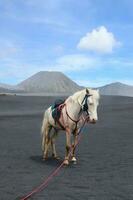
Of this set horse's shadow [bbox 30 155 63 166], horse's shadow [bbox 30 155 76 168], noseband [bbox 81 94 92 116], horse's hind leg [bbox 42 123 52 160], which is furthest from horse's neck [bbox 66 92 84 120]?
horse's shadow [bbox 30 155 63 166]

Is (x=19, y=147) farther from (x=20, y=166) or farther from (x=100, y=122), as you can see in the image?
(x=100, y=122)

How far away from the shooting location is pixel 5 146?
19.1 meters

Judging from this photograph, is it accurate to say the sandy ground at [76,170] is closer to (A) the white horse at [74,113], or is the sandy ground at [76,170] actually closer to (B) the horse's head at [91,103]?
(A) the white horse at [74,113]

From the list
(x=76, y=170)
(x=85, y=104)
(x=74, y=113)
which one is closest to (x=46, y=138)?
(x=74, y=113)

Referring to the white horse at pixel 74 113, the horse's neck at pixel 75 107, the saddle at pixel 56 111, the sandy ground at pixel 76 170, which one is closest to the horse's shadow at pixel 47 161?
the sandy ground at pixel 76 170

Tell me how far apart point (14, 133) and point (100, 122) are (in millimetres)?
9457

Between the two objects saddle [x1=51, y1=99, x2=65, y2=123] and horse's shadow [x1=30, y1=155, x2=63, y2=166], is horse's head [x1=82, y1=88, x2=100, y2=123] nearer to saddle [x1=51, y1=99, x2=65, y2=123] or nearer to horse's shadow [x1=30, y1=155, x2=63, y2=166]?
saddle [x1=51, y1=99, x2=65, y2=123]

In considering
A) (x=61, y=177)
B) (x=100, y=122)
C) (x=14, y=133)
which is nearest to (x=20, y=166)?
(x=61, y=177)

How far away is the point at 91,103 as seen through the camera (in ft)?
42.7

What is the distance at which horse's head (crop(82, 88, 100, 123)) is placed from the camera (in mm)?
12883

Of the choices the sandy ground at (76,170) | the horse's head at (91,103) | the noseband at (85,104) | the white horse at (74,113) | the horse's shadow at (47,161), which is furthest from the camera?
the horse's shadow at (47,161)

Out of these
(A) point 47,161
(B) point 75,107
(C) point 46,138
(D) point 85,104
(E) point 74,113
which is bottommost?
(A) point 47,161

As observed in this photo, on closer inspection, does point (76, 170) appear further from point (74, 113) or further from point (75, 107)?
point (75, 107)

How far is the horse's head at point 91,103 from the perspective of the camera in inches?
507
